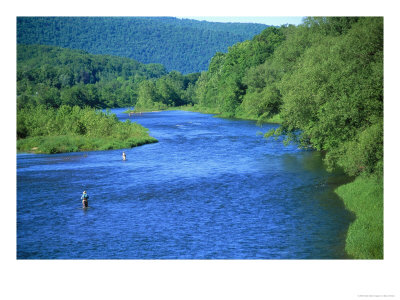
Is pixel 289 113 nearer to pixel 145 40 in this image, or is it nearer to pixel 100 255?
pixel 145 40

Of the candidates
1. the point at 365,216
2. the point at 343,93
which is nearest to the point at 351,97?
the point at 343,93

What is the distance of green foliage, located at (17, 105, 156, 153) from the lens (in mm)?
13977

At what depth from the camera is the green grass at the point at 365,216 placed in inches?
405

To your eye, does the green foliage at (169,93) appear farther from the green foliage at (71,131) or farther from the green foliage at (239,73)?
the green foliage at (71,131)

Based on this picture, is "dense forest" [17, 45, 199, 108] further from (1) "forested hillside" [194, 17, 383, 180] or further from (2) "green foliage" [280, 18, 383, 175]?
(2) "green foliage" [280, 18, 383, 175]

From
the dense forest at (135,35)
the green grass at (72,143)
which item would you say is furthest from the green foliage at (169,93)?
the dense forest at (135,35)

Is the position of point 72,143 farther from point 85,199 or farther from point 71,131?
point 85,199

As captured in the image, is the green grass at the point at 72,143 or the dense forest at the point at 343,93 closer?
the dense forest at the point at 343,93

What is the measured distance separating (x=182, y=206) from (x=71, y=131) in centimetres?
724

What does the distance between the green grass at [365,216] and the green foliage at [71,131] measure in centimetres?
817

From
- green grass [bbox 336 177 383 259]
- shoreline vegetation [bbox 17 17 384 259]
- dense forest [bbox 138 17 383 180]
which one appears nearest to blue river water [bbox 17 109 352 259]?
green grass [bbox 336 177 383 259]

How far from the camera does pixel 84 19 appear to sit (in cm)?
1251
